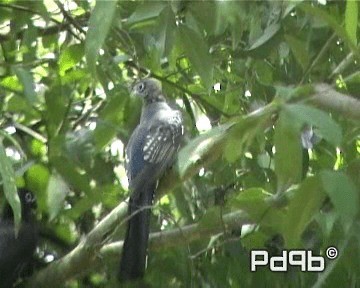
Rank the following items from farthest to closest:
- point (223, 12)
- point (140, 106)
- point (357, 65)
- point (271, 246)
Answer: point (140, 106) → point (271, 246) → point (357, 65) → point (223, 12)

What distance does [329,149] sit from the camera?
5.14ft

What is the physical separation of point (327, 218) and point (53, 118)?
567 millimetres

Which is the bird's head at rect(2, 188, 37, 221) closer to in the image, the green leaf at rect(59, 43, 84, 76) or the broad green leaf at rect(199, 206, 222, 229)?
the green leaf at rect(59, 43, 84, 76)

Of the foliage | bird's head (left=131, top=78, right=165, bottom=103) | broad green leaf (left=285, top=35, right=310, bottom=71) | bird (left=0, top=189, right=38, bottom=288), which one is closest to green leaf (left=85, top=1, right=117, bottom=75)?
the foliage

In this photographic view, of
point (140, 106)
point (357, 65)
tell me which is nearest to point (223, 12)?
point (357, 65)

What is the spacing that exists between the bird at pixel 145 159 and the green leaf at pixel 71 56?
0.20 m

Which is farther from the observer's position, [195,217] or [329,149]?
[195,217]

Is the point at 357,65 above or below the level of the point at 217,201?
above

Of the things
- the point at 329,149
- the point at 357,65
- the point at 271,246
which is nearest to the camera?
the point at 357,65

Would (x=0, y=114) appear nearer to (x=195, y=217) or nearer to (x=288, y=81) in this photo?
(x=195, y=217)

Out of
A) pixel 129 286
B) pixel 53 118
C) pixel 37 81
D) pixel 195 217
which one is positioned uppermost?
pixel 37 81

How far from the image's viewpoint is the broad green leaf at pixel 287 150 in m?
1.00

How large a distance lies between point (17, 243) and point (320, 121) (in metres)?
1.20

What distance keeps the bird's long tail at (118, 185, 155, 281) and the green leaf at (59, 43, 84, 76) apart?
24 cm
